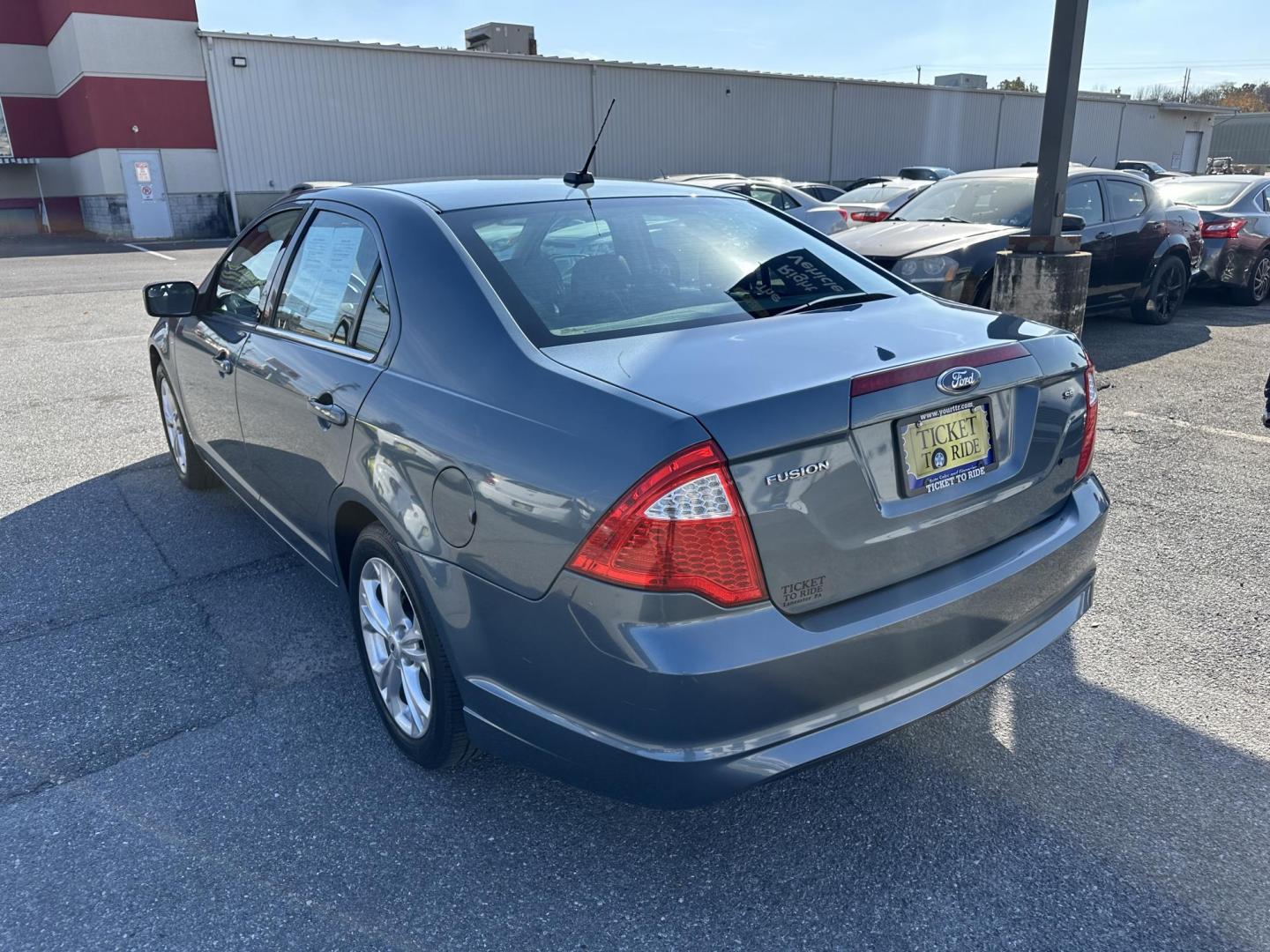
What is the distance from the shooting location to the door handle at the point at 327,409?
279cm

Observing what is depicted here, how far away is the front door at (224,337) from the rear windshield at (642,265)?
127 centimetres

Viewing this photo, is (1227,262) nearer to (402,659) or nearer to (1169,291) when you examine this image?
(1169,291)

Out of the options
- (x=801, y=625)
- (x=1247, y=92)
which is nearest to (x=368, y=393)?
(x=801, y=625)

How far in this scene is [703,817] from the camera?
2.58 m

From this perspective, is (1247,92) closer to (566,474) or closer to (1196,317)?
(1196,317)

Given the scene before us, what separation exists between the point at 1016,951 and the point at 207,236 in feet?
95.8

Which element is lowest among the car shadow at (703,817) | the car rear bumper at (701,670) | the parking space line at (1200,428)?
the parking space line at (1200,428)

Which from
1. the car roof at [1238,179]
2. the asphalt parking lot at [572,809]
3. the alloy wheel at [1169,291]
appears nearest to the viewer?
the asphalt parking lot at [572,809]

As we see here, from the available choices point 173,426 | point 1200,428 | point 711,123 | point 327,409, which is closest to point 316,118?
point 711,123

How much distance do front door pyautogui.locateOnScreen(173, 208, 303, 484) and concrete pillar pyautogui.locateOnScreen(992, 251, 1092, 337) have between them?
17.4ft

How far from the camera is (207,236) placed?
26953 millimetres

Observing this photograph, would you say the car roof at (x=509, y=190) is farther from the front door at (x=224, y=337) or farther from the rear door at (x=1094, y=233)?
the rear door at (x=1094, y=233)

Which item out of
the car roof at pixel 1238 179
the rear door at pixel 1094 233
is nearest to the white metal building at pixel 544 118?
the car roof at pixel 1238 179

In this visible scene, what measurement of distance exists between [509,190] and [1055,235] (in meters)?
5.28
